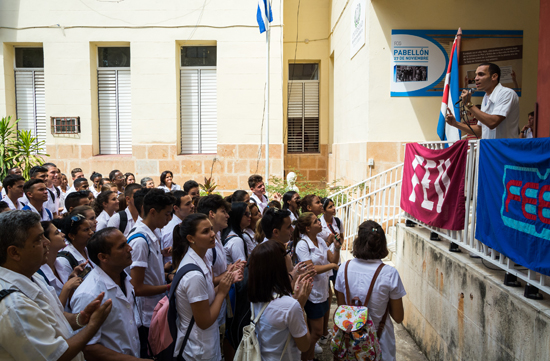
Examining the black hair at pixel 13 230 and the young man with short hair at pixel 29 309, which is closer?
the young man with short hair at pixel 29 309

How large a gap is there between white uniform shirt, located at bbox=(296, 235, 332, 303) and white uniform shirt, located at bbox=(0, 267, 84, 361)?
94.5 inches

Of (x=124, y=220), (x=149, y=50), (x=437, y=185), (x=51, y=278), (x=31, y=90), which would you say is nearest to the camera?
(x=51, y=278)

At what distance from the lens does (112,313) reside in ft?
8.69

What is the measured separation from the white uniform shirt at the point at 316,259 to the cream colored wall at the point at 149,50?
28.0 feet

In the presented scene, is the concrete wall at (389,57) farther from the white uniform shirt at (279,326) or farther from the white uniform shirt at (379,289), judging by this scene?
the white uniform shirt at (279,326)

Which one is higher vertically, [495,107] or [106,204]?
[495,107]

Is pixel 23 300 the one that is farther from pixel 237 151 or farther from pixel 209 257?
pixel 237 151

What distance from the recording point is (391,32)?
8836mm

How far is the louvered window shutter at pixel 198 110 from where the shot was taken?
13039 millimetres

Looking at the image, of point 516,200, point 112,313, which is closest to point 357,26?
point 516,200

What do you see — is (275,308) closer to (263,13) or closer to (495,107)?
(495,107)

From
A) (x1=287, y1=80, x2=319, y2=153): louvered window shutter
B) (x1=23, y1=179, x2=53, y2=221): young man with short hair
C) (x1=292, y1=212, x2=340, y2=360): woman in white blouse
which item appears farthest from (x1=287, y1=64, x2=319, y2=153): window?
(x1=292, y1=212, x2=340, y2=360): woman in white blouse

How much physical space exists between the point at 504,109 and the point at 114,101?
11511 millimetres

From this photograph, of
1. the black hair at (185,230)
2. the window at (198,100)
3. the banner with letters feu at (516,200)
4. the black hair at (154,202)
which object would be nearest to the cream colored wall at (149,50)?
the window at (198,100)
